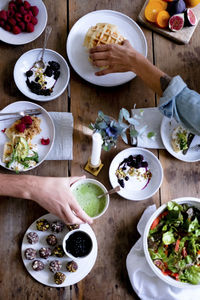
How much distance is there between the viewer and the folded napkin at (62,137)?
1501 millimetres

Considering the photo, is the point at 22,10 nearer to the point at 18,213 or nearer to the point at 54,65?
the point at 54,65

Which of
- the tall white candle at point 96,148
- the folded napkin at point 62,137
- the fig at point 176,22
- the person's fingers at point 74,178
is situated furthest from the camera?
the fig at point 176,22

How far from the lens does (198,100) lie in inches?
52.8

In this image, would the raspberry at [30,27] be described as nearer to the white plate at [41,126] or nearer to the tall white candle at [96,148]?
the white plate at [41,126]

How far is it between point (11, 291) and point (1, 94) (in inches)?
32.9

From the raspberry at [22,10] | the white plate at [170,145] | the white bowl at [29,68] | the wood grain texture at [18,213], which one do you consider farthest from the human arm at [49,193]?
the raspberry at [22,10]

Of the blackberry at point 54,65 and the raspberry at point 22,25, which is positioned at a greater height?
the raspberry at point 22,25

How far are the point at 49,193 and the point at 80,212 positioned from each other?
0.14m

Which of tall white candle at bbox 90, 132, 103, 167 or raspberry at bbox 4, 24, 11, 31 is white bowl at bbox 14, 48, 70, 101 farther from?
tall white candle at bbox 90, 132, 103, 167

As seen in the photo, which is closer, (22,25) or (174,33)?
(22,25)

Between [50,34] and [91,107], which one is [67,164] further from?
[50,34]

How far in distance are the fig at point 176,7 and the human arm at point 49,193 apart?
0.92 m

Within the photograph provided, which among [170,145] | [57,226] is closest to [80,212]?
[57,226]

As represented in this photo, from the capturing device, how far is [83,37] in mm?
1597
